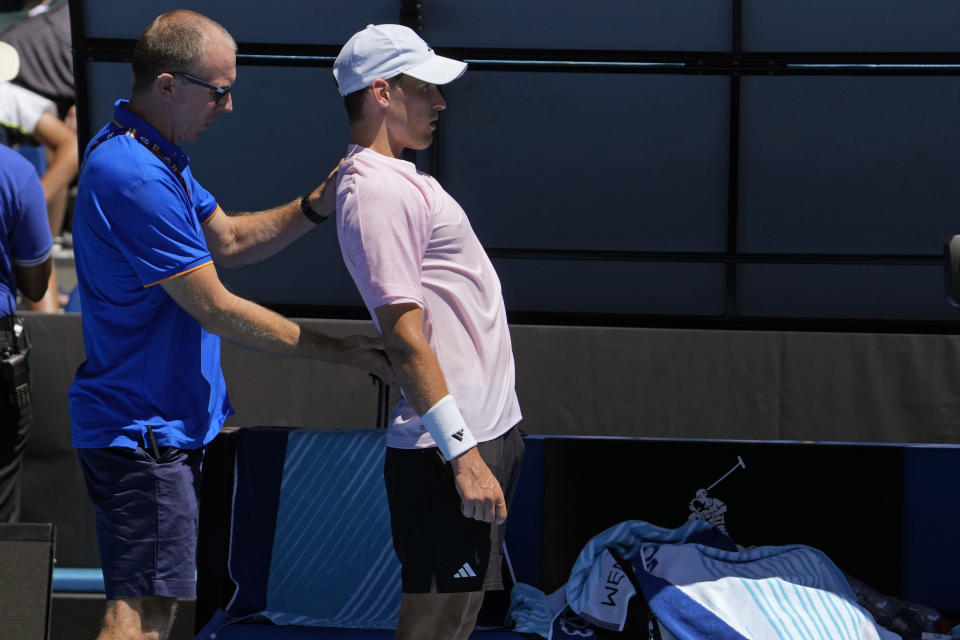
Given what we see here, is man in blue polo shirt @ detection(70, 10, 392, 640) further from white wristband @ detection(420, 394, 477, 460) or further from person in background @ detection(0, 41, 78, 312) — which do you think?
person in background @ detection(0, 41, 78, 312)

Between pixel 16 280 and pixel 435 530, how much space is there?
83.0 inches

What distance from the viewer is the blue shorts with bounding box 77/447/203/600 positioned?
2.74m

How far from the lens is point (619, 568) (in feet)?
11.6

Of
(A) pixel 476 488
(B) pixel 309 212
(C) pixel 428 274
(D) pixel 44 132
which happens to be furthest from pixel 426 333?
(D) pixel 44 132

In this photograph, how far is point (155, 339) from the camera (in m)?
2.75

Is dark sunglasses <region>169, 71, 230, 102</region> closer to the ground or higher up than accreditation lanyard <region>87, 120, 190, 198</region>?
higher up

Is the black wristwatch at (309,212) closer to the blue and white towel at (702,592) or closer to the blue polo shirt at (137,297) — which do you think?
the blue polo shirt at (137,297)

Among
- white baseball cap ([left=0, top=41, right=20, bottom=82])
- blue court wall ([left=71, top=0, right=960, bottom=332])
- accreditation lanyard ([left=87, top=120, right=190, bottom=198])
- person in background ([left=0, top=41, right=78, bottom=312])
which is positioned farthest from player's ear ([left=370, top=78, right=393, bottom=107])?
person in background ([left=0, top=41, right=78, bottom=312])

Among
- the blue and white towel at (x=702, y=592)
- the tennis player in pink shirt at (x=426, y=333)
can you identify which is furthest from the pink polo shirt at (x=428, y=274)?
the blue and white towel at (x=702, y=592)

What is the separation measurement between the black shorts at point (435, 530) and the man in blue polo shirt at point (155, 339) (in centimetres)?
28

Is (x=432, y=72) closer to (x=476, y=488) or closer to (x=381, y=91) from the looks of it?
(x=381, y=91)

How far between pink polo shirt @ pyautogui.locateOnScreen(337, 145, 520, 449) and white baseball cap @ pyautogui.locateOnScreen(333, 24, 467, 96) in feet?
0.57

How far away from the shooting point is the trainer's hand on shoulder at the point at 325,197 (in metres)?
3.13

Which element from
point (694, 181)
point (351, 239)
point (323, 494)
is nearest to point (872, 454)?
point (694, 181)
